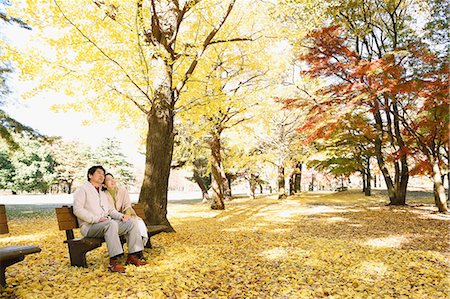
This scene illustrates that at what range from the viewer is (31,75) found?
23.7 feet

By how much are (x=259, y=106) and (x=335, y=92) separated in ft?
10.3

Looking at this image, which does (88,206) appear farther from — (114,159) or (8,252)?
(114,159)

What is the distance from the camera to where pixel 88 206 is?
12.8 feet

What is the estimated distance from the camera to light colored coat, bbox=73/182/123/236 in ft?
12.4

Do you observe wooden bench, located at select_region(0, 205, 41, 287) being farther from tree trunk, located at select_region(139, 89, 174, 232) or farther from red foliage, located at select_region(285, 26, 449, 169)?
red foliage, located at select_region(285, 26, 449, 169)

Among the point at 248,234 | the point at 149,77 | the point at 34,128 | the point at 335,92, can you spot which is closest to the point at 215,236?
the point at 248,234

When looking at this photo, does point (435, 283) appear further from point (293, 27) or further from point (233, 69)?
point (233, 69)

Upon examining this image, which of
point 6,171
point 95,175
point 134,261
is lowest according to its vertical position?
Answer: point 134,261

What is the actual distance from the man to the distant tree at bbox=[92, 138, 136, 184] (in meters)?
25.8

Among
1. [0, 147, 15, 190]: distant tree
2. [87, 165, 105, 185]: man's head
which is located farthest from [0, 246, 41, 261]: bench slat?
[0, 147, 15, 190]: distant tree

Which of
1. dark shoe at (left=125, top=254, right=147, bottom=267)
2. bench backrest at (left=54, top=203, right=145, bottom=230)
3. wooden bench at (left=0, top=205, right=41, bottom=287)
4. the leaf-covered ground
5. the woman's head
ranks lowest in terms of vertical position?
the leaf-covered ground

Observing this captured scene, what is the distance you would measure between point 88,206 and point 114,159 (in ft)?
87.1

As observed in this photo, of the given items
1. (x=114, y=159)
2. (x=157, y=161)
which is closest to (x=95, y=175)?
(x=157, y=161)

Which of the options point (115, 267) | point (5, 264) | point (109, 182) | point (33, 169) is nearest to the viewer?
point (5, 264)
